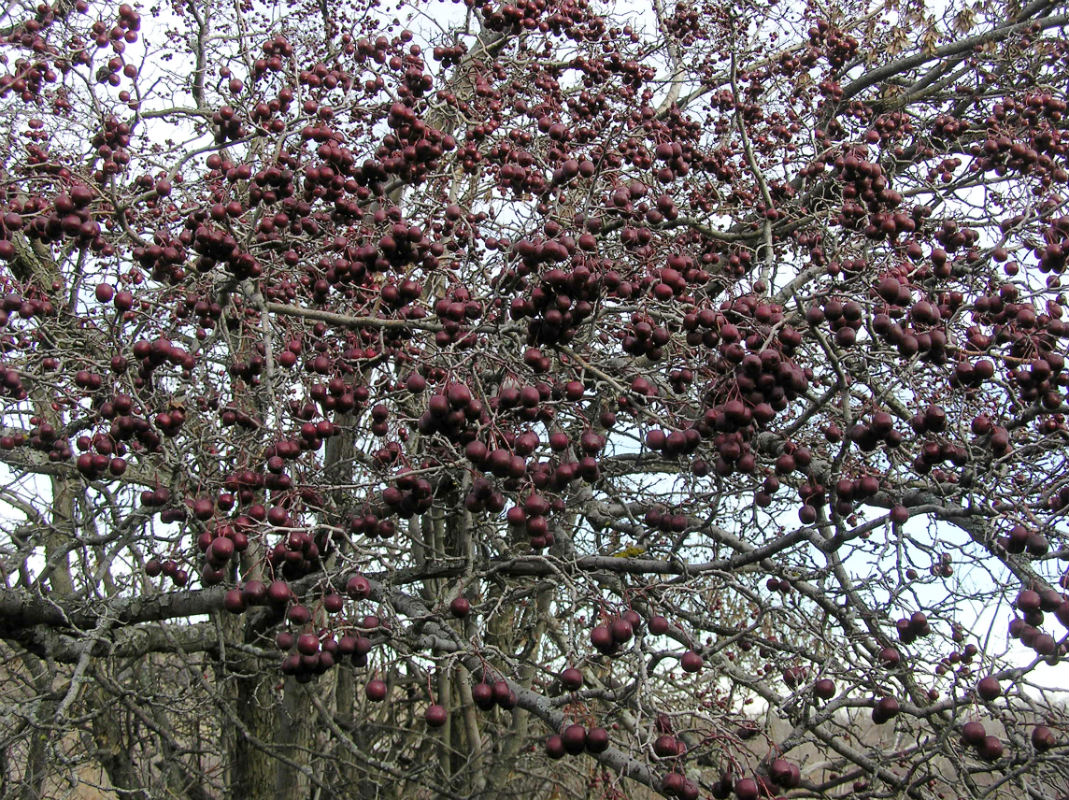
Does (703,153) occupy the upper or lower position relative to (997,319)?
upper

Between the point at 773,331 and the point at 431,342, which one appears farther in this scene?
the point at 431,342

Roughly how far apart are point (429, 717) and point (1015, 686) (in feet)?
6.10

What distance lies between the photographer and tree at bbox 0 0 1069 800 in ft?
7.86

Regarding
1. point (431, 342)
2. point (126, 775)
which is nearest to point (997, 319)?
point (431, 342)

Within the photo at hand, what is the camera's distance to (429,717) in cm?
281

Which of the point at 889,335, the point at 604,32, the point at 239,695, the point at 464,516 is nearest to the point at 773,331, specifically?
the point at 889,335

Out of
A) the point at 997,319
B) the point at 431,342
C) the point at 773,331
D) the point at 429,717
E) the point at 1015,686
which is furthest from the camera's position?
the point at 431,342

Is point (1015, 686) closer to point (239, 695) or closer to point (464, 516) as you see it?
point (464, 516)

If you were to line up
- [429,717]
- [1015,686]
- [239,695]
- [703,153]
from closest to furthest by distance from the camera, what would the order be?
[1015,686] → [429,717] → [703,153] → [239,695]

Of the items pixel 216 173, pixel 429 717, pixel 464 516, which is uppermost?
pixel 216 173

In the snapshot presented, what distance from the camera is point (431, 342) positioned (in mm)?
3775

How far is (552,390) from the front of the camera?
2779 mm

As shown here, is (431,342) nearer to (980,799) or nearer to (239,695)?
(980,799)

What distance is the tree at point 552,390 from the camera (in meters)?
2.40
